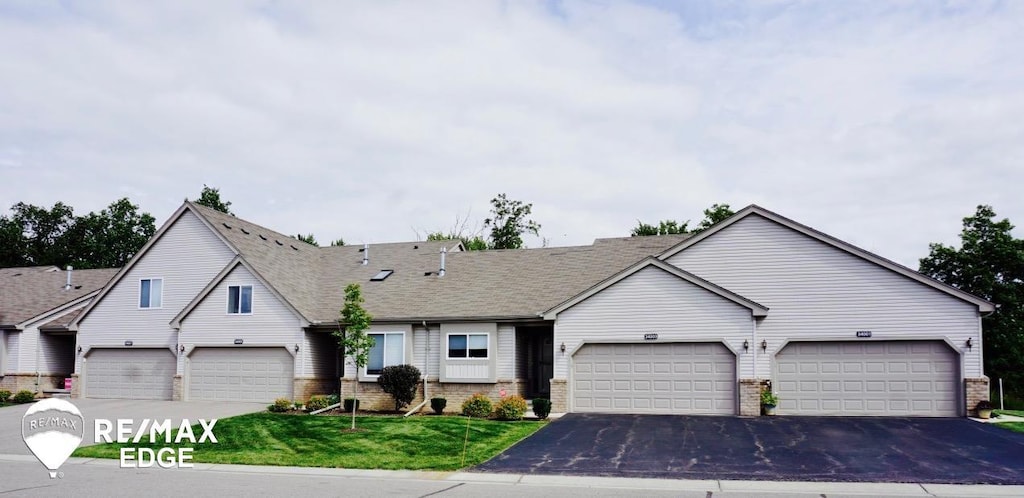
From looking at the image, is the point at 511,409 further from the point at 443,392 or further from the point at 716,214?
the point at 716,214

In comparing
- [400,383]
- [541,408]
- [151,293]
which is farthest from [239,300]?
[541,408]

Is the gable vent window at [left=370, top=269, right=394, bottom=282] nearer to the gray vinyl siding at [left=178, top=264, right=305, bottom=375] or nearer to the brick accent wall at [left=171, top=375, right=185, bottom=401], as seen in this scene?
the gray vinyl siding at [left=178, top=264, right=305, bottom=375]

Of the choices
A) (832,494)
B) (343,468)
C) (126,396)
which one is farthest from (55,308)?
(832,494)

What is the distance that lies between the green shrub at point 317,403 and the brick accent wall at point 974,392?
64.8 feet

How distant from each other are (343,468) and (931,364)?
17.5 meters

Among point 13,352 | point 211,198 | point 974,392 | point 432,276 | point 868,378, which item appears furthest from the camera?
point 211,198

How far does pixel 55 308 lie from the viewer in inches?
1442

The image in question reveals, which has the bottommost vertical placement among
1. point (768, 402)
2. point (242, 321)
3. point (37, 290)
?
point (768, 402)

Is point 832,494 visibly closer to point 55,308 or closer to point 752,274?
point 752,274

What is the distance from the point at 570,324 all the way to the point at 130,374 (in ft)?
58.1

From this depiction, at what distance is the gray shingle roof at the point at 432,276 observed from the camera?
95.6 feet

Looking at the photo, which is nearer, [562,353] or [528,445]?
[528,445]

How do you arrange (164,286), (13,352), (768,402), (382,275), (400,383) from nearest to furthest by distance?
(768,402) → (400,383) → (164,286) → (382,275) → (13,352)

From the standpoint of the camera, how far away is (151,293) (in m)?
32.8
